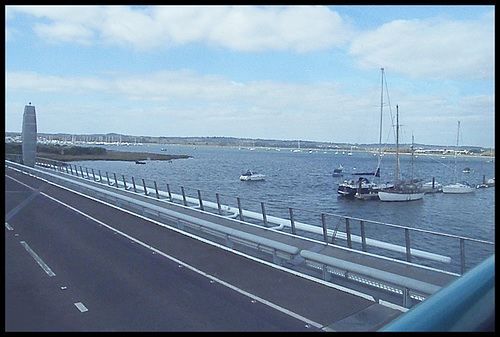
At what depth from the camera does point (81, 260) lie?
10.4 meters

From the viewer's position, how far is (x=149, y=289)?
8.26 meters

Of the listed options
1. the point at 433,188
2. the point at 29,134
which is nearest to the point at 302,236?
the point at 29,134

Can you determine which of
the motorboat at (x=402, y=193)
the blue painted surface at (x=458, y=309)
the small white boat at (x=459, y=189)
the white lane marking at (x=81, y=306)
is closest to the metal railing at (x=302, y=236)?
the white lane marking at (x=81, y=306)

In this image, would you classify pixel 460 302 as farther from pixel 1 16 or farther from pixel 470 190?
pixel 470 190

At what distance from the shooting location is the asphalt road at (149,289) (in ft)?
21.7

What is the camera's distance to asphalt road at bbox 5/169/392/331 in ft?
21.7

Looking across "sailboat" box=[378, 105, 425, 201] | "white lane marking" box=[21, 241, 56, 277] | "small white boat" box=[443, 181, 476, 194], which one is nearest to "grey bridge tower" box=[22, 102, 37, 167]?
"white lane marking" box=[21, 241, 56, 277]

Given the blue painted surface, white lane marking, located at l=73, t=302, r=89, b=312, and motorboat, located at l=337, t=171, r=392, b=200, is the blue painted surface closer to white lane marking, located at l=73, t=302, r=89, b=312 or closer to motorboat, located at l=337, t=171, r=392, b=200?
white lane marking, located at l=73, t=302, r=89, b=312

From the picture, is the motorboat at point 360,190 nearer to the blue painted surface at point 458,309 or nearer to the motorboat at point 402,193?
the motorboat at point 402,193

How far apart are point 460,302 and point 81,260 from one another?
1042 cm

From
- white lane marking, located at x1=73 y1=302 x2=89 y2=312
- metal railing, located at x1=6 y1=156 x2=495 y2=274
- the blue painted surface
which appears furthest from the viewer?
metal railing, located at x1=6 y1=156 x2=495 y2=274

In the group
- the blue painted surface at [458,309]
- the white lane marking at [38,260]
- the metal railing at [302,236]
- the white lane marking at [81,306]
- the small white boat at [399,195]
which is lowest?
the small white boat at [399,195]

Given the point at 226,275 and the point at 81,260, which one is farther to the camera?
the point at 81,260
